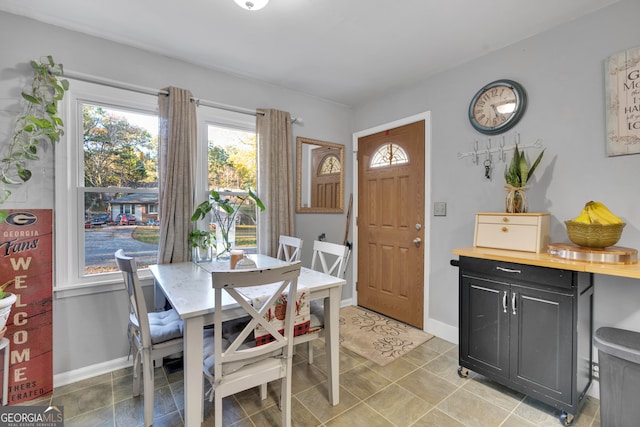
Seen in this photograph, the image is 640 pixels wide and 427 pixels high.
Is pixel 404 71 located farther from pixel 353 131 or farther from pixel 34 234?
pixel 34 234

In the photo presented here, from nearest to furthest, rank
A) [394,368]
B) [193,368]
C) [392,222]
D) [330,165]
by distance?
1. [193,368]
2. [394,368]
3. [392,222]
4. [330,165]

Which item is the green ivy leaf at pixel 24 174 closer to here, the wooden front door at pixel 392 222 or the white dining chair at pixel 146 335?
the white dining chair at pixel 146 335

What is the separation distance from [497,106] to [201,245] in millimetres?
2692

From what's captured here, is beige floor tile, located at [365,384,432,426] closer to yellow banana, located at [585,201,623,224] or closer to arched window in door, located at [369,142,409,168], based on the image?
yellow banana, located at [585,201,623,224]

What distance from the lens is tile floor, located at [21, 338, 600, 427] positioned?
1688 millimetres

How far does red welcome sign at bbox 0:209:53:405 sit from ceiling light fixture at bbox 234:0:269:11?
73.5 inches

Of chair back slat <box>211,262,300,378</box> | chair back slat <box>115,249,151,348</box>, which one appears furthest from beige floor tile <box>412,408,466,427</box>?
chair back slat <box>115,249,151,348</box>

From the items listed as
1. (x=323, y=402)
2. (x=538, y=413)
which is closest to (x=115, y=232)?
(x=323, y=402)

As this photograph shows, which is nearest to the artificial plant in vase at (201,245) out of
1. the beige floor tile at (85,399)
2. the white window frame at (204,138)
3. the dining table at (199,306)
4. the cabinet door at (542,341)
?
the dining table at (199,306)

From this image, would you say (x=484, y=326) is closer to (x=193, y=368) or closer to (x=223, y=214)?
(x=193, y=368)

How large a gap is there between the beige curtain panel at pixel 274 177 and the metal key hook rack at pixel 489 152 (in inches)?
66.2

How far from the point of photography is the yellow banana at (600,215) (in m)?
1.62

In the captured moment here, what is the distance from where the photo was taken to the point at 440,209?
9.11 ft

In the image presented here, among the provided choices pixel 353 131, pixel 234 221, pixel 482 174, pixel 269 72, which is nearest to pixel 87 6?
pixel 269 72
